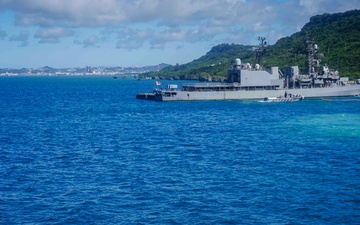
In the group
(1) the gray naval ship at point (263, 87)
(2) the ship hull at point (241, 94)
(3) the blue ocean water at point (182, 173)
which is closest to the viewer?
(3) the blue ocean water at point (182, 173)

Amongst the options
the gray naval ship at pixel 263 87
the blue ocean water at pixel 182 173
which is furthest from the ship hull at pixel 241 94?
the blue ocean water at pixel 182 173

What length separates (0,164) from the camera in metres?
41.5

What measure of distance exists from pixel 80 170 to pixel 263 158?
17492mm

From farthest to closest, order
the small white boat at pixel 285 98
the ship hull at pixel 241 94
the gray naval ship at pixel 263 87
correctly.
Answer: the gray naval ship at pixel 263 87 < the ship hull at pixel 241 94 < the small white boat at pixel 285 98

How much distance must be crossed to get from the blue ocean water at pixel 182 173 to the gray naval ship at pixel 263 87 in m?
48.7

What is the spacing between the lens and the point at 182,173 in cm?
3762

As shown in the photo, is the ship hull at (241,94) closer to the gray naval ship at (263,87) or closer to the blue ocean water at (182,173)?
the gray naval ship at (263,87)

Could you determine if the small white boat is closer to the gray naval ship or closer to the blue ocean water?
the gray naval ship

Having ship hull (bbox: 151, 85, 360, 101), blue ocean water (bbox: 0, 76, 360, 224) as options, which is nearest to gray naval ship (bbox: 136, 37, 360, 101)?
ship hull (bbox: 151, 85, 360, 101)

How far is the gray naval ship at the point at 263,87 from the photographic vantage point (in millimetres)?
119062

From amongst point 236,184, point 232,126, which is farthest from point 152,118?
point 236,184

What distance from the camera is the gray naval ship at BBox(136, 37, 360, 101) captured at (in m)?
119

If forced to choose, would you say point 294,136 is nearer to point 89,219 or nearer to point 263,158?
point 263,158

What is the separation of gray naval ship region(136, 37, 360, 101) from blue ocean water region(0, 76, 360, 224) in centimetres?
4866
